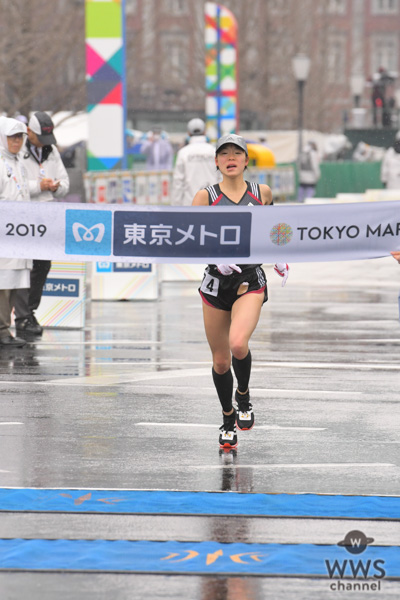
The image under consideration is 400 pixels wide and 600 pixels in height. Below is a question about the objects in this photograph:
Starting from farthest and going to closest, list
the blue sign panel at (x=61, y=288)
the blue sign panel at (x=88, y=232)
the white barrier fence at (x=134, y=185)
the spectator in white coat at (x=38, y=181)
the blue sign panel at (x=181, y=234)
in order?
the white barrier fence at (x=134, y=185) → the blue sign panel at (x=61, y=288) → the spectator in white coat at (x=38, y=181) → the blue sign panel at (x=88, y=232) → the blue sign panel at (x=181, y=234)

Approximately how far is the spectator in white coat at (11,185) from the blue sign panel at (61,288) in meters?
1.34

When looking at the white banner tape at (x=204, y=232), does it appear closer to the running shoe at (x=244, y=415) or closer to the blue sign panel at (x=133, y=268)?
the running shoe at (x=244, y=415)

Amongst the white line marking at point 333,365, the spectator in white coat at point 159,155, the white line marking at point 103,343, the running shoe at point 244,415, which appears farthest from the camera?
the spectator in white coat at point 159,155

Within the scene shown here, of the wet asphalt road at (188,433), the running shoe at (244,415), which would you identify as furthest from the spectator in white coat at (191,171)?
the running shoe at (244,415)

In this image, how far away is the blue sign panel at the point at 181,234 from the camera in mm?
9289

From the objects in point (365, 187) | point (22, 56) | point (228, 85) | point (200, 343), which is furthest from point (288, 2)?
point (200, 343)

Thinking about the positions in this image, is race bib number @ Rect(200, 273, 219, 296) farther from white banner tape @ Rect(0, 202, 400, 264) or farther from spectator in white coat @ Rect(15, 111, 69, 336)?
spectator in white coat @ Rect(15, 111, 69, 336)

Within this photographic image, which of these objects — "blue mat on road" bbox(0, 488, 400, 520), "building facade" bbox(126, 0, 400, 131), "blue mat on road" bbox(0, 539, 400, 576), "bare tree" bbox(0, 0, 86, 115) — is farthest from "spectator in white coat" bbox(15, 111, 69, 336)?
"building facade" bbox(126, 0, 400, 131)

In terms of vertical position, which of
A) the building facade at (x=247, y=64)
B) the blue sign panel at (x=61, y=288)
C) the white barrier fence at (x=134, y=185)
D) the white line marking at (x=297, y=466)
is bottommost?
the white line marking at (x=297, y=466)

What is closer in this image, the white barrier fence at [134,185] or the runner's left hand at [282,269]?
the runner's left hand at [282,269]

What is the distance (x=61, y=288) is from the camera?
1418 centimetres

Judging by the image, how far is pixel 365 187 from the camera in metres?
43.4

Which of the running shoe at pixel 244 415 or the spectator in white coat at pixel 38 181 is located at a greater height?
the spectator in white coat at pixel 38 181

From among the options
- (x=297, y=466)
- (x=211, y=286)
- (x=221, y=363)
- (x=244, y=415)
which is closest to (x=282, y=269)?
(x=211, y=286)
